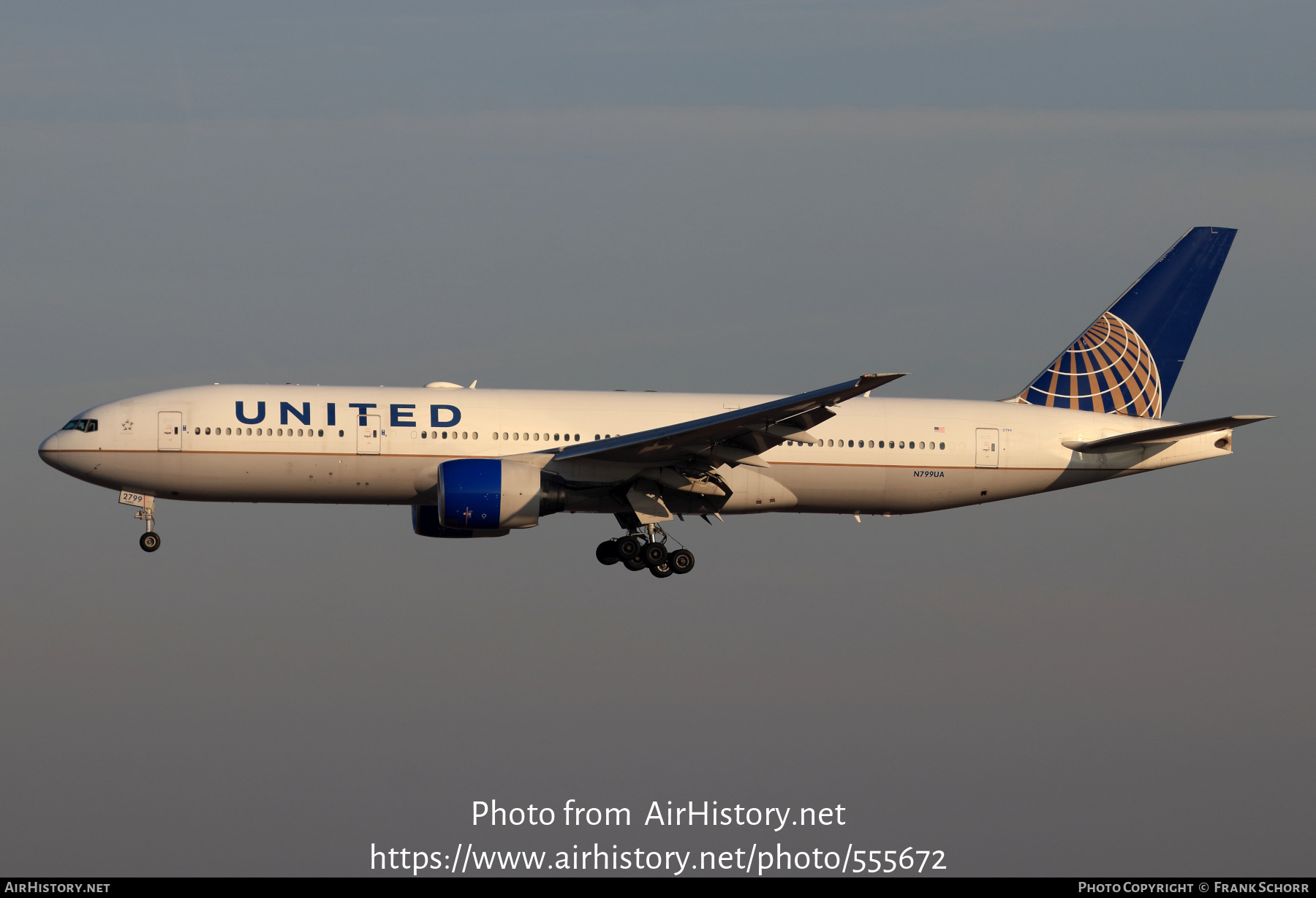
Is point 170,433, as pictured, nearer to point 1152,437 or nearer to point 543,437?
point 543,437

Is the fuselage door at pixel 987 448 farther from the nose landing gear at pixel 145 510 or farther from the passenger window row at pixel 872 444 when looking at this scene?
the nose landing gear at pixel 145 510

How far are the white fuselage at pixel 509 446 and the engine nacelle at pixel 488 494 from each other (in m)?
1.28

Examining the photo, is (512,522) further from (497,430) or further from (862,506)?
(862,506)

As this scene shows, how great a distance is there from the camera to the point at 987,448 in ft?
132

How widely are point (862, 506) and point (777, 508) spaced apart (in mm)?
2254

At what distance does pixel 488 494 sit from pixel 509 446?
2.38 m

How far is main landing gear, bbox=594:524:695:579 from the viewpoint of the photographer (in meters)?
39.2

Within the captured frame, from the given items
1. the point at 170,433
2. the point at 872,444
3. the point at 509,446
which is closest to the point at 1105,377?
the point at 872,444

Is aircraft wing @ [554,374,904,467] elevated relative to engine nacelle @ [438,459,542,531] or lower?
elevated

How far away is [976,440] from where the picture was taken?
132ft

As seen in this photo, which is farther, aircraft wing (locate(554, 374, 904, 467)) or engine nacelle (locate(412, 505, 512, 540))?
engine nacelle (locate(412, 505, 512, 540))

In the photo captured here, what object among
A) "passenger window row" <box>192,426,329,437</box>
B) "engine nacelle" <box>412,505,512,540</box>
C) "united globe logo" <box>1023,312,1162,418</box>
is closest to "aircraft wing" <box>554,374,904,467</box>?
"engine nacelle" <box>412,505,512,540</box>

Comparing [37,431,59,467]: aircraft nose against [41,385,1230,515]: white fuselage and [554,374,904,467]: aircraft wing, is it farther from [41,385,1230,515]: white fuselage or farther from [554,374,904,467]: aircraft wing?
[554,374,904,467]: aircraft wing

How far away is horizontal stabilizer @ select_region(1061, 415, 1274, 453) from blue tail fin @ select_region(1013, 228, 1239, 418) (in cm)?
250
